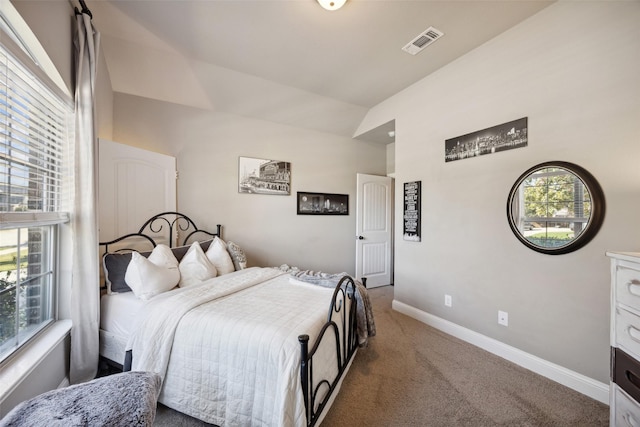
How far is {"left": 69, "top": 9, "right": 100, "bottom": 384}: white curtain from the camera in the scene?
65.2 inches

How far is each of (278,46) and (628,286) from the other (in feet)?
9.99

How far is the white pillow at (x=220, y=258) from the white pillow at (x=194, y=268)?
12cm

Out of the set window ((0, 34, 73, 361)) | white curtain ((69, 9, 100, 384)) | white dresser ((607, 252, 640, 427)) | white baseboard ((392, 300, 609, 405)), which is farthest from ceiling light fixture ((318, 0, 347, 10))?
white baseboard ((392, 300, 609, 405))

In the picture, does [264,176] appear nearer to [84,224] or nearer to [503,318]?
[84,224]

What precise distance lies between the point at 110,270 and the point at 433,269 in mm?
3168

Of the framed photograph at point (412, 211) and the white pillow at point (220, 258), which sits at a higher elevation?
the framed photograph at point (412, 211)

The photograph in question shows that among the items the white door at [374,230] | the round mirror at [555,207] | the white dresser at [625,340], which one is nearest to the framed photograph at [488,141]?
the round mirror at [555,207]

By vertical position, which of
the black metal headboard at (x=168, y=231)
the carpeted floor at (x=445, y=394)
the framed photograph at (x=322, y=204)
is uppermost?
the framed photograph at (x=322, y=204)

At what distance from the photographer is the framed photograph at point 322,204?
3.90 meters

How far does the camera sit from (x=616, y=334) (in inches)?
48.4

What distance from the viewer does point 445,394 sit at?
5.62 feet

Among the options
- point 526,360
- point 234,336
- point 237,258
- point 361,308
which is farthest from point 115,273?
point 526,360

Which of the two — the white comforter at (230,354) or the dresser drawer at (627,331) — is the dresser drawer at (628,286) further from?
the white comforter at (230,354)

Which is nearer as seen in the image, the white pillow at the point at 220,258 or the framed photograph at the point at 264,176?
the white pillow at the point at 220,258
